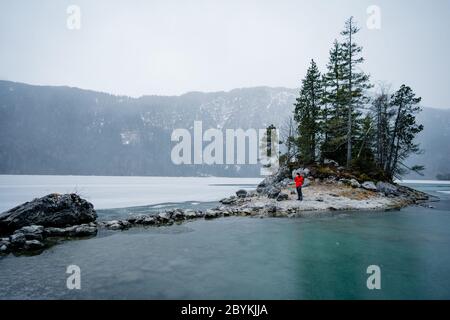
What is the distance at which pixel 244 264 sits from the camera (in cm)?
848

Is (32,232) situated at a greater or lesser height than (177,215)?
greater

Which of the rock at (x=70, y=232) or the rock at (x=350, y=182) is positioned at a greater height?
the rock at (x=350, y=182)

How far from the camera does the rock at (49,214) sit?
13609 millimetres

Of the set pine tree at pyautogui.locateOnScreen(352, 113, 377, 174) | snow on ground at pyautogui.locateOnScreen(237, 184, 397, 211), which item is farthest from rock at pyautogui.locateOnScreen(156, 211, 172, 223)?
pine tree at pyautogui.locateOnScreen(352, 113, 377, 174)

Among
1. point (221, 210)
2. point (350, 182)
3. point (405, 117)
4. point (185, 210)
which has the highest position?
point (405, 117)

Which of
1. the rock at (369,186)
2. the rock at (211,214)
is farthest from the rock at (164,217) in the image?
the rock at (369,186)

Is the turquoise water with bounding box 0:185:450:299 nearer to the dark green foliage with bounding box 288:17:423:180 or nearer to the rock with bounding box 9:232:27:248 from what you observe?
the rock with bounding box 9:232:27:248

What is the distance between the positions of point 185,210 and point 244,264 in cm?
1193

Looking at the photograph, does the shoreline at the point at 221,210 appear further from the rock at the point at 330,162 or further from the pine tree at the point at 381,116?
the pine tree at the point at 381,116

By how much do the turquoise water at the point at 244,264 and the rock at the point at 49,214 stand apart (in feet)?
12.3

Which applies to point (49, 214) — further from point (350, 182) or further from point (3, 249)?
point (350, 182)

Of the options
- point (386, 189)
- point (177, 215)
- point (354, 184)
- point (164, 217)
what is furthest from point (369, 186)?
point (164, 217)

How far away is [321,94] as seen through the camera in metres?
36.3
